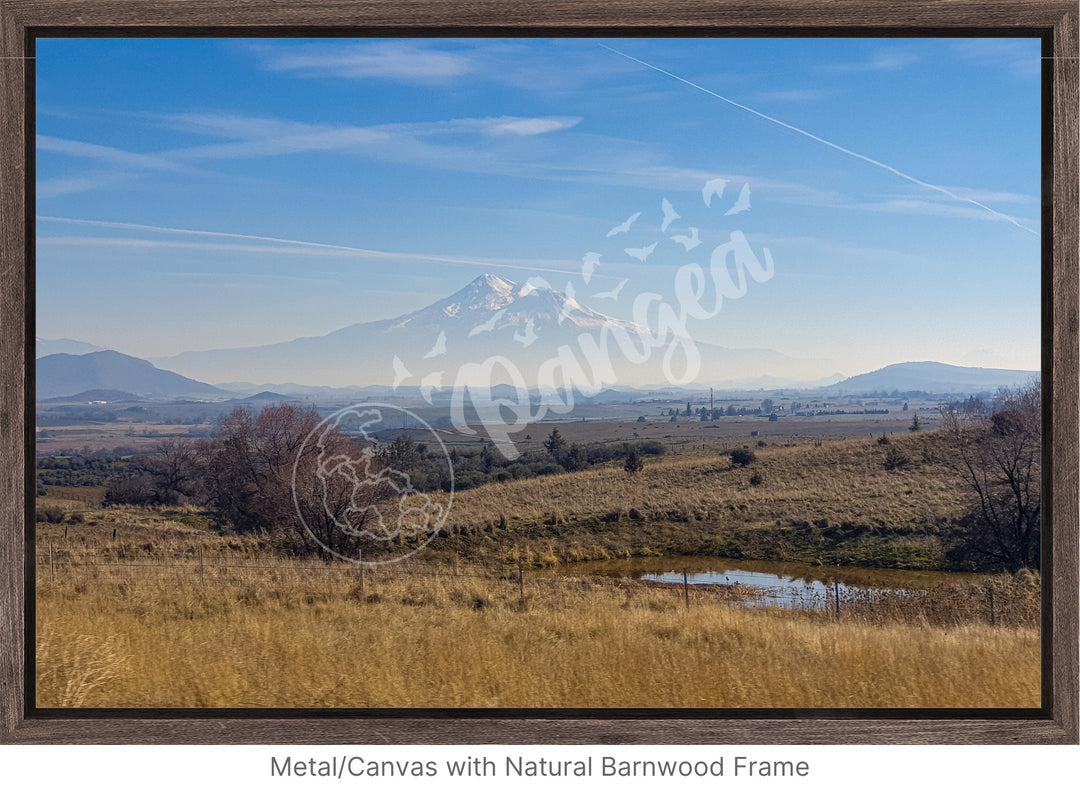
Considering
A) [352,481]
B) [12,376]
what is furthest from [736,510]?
[12,376]

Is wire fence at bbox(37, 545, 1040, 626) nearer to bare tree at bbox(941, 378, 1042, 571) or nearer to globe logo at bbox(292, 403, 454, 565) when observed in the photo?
globe logo at bbox(292, 403, 454, 565)

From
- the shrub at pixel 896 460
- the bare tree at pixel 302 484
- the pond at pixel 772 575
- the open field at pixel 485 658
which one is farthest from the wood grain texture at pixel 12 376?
the shrub at pixel 896 460

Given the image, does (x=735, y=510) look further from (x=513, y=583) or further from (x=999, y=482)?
(x=513, y=583)

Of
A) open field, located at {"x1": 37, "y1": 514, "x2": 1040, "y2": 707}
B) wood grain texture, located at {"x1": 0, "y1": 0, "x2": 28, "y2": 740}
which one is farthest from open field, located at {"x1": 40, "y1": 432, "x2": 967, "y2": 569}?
wood grain texture, located at {"x1": 0, "y1": 0, "x2": 28, "y2": 740}

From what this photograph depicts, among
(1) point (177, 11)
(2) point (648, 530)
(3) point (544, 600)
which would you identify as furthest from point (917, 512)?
(1) point (177, 11)

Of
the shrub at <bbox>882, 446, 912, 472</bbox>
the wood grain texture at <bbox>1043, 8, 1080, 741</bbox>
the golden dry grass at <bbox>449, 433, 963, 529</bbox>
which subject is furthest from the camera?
the shrub at <bbox>882, 446, 912, 472</bbox>

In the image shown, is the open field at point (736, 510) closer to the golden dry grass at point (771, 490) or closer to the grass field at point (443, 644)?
the golden dry grass at point (771, 490)
